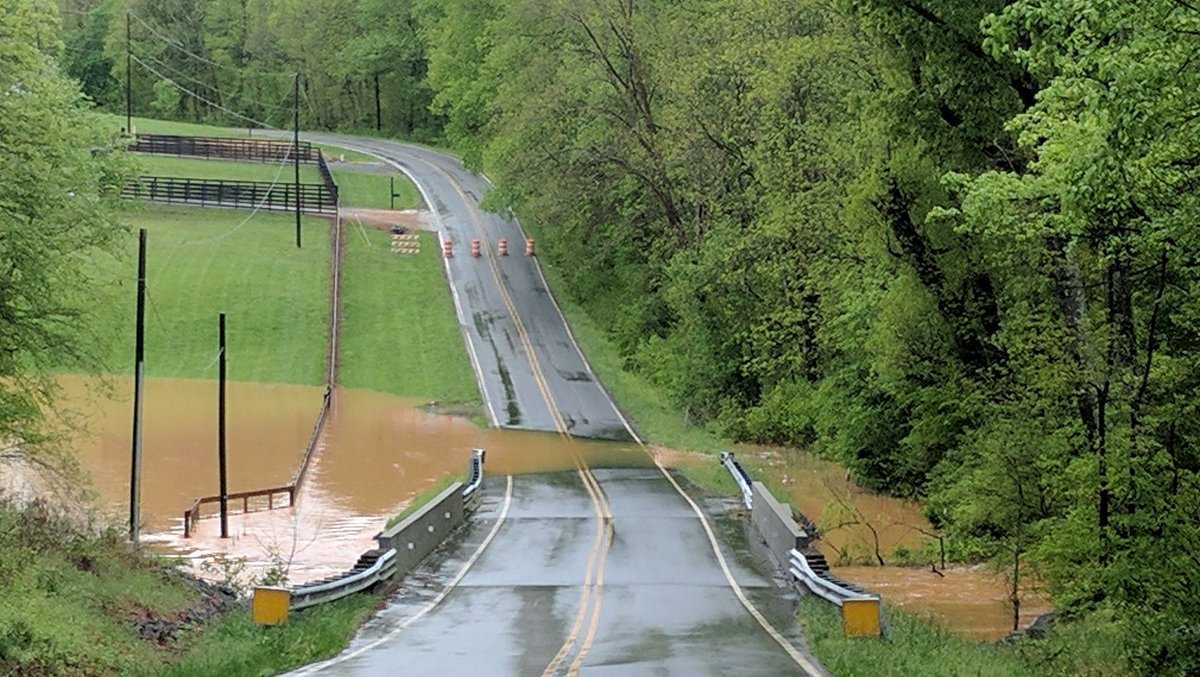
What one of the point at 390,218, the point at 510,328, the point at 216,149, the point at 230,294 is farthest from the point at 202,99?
the point at 510,328

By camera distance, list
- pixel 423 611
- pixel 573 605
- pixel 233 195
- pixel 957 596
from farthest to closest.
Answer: pixel 233 195 < pixel 957 596 < pixel 573 605 < pixel 423 611

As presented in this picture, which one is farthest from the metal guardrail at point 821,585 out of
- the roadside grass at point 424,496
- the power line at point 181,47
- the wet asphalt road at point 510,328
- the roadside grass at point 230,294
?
the power line at point 181,47

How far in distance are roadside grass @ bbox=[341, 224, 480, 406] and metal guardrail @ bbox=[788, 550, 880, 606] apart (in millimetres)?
33241

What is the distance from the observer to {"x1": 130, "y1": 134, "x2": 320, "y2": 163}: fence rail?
334 feet

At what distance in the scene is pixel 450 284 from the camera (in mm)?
72688

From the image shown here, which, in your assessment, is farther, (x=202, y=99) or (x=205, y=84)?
(x=202, y=99)

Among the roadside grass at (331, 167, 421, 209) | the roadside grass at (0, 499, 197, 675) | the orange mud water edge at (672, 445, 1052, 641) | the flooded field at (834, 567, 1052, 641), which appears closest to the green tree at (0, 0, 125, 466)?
the roadside grass at (0, 499, 197, 675)

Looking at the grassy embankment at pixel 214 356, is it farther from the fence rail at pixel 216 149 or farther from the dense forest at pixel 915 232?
the dense forest at pixel 915 232

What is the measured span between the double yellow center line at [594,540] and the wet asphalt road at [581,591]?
5 centimetres

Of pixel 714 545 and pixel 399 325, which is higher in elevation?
pixel 399 325

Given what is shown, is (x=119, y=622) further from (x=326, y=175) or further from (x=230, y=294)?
(x=326, y=175)

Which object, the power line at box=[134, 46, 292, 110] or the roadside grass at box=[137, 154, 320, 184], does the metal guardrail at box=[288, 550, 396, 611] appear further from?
the power line at box=[134, 46, 292, 110]

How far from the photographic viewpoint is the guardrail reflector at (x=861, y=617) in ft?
55.3

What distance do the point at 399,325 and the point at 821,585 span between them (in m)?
47.8
